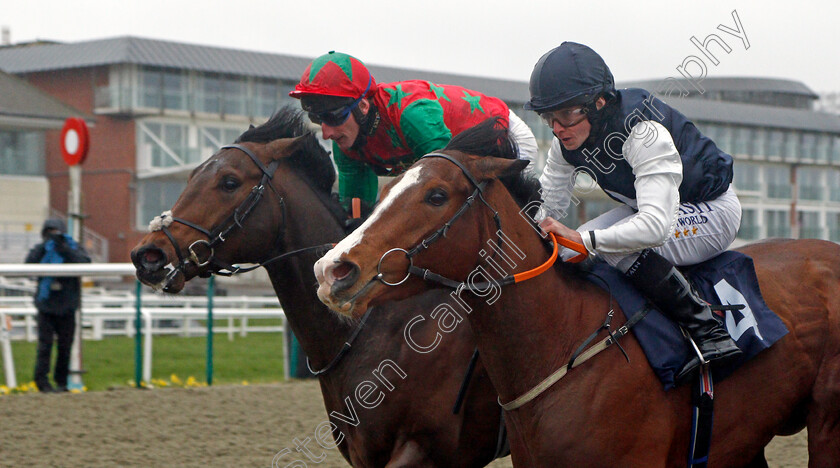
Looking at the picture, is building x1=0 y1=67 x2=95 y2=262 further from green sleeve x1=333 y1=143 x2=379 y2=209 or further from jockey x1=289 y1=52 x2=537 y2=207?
jockey x1=289 y1=52 x2=537 y2=207

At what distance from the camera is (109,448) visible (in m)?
5.02

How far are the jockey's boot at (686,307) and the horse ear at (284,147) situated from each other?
1512mm

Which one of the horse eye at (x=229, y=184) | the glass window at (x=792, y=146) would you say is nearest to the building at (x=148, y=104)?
the glass window at (x=792, y=146)

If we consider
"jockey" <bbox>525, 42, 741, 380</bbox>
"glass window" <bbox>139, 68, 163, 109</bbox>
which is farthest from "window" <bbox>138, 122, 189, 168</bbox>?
"jockey" <bbox>525, 42, 741, 380</bbox>

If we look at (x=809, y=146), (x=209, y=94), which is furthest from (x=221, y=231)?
(x=809, y=146)

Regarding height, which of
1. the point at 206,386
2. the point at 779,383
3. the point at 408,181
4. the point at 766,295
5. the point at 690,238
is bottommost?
the point at 206,386

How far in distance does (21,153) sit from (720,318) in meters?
21.4

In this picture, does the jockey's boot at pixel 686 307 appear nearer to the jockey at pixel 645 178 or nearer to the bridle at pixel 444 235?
the jockey at pixel 645 178

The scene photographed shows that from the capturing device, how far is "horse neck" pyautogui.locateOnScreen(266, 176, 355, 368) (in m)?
3.39

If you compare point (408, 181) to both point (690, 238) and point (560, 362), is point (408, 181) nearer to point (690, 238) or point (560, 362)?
point (560, 362)

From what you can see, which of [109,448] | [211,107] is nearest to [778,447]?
[109,448]

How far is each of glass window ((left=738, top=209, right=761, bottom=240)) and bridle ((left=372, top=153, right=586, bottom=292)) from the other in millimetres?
28831

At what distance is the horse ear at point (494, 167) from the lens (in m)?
2.52

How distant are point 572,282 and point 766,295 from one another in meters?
0.71
